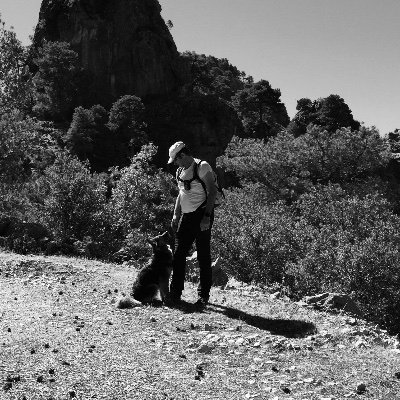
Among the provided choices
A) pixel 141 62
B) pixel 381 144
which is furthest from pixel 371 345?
pixel 141 62

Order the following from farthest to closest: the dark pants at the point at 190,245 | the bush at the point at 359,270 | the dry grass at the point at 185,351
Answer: the bush at the point at 359,270
the dark pants at the point at 190,245
the dry grass at the point at 185,351

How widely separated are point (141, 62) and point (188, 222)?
76869 mm

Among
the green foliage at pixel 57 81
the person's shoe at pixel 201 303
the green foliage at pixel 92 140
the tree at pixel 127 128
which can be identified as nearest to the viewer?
the person's shoe at pixel 201 303

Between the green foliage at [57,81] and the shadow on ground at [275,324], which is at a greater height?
the green foliage at [57,81]

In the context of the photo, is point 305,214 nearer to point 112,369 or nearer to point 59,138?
Answer: point 112,369

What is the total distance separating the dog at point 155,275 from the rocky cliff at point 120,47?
244ft

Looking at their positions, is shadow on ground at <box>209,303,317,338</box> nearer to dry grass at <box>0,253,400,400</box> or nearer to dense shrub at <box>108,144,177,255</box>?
dry grass at <box>0,253,400,400</box>

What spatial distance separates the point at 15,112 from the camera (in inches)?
1019

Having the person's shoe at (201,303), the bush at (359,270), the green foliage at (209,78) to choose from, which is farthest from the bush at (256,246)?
the green foliage at (209,78)

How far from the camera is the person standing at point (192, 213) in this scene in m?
7.77

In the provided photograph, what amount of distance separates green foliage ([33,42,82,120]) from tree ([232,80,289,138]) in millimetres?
27089

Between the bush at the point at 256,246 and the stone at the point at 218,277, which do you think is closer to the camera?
the stone at the point at 218,277

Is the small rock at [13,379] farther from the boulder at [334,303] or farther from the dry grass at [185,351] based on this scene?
the boulder at [334,303]

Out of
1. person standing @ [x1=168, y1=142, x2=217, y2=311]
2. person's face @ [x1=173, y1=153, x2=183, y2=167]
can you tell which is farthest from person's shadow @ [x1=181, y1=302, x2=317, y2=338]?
person's face @ [x1=173, y1=153, x2=183, y2=167]
